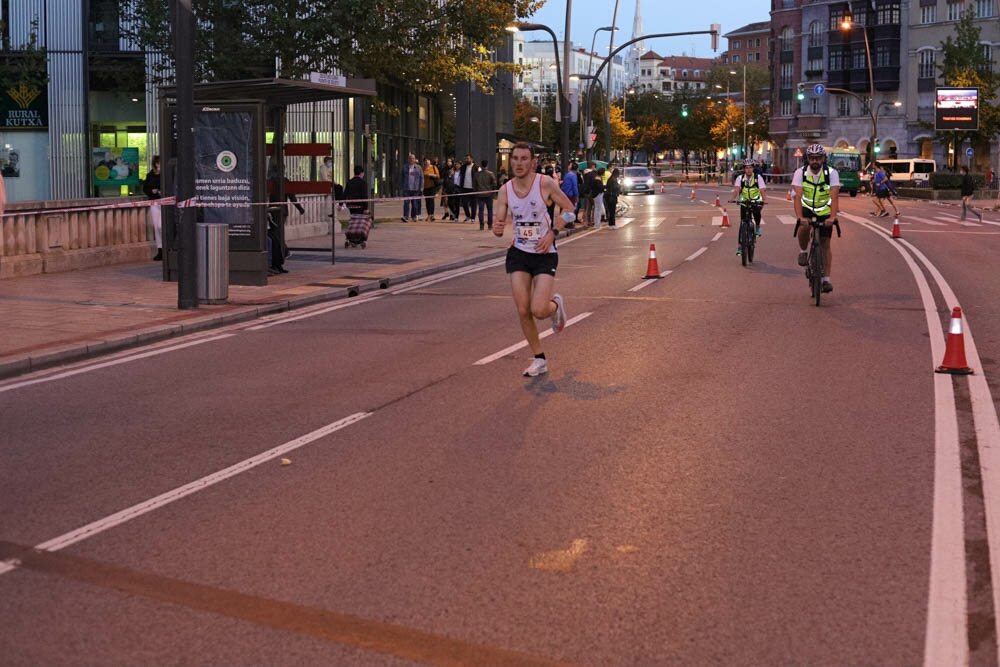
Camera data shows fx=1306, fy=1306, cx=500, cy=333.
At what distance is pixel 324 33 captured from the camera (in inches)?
1015

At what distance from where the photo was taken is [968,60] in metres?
76.9

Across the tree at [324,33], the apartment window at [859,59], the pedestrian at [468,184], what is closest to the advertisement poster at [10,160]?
the tree at [324,33]

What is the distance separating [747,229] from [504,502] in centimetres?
1568

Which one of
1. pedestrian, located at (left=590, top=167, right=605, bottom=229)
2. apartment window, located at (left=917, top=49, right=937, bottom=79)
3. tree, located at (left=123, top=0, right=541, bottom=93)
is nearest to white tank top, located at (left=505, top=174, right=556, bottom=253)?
tree, located at (left=123, top=0, right=541, bottom=93)

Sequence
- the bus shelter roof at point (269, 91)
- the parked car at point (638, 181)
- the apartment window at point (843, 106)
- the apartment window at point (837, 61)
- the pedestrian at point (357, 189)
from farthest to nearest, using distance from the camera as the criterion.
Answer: the apartment window at point (843, 106) → the apartment window at point (837, 61) → the parked car at point (638, 181) → the pedestrian at point (357, 189) → the bus shelter roof at point (269, 91)

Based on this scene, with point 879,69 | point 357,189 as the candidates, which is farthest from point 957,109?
point 357,189

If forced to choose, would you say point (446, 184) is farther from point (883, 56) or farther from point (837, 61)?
point (837, 61)

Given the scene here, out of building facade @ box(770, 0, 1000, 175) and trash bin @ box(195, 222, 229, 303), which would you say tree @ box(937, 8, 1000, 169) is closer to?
building facade @ box(770, 0, 1000, 175)

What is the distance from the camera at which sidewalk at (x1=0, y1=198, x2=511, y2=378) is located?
12.1 metres

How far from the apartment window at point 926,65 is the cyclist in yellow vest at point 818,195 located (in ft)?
289

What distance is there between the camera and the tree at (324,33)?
1007 inches

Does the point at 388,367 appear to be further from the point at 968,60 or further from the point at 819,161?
the point at 968,60

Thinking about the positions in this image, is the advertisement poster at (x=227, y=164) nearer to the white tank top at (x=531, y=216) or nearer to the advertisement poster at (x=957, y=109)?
the white tank top at (x=531, y=216)

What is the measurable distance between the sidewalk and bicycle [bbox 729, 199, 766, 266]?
15.6 ft
